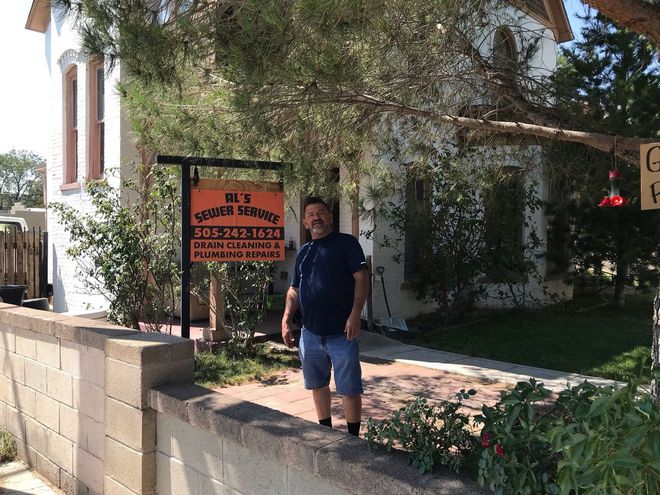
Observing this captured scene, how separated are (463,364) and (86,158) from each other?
24.7 ft

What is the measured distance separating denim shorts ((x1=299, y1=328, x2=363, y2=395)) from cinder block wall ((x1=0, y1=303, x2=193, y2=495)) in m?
0.87

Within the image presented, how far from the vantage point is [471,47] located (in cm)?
459

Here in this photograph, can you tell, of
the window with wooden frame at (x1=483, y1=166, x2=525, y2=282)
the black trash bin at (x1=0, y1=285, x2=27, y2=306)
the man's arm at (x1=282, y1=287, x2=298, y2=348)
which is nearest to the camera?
the man's arm at (x1=282, y1=287, x2=298, y2=348)

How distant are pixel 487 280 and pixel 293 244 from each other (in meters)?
3.46

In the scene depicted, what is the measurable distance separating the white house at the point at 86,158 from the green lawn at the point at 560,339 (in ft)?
4.17

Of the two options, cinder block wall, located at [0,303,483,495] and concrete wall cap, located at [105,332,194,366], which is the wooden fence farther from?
concrete wall cap, located at [105,332,194,366]

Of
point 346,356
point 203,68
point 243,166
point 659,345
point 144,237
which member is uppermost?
point 203,68

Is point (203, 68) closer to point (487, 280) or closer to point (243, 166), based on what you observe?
point (243, 166)

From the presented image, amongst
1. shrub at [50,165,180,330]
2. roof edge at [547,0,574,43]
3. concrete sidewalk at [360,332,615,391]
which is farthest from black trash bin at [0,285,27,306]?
roof edge at [547,0,574,43]

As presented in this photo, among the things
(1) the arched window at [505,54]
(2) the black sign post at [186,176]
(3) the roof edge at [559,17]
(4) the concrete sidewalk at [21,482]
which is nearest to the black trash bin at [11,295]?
(2) the black sign post at [186,176]

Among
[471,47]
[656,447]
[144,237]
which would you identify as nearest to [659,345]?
[656,447]

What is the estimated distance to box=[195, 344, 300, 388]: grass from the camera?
247 inches

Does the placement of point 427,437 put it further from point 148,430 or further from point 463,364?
point 463,364

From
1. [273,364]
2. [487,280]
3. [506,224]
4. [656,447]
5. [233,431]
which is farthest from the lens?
[487,280]
